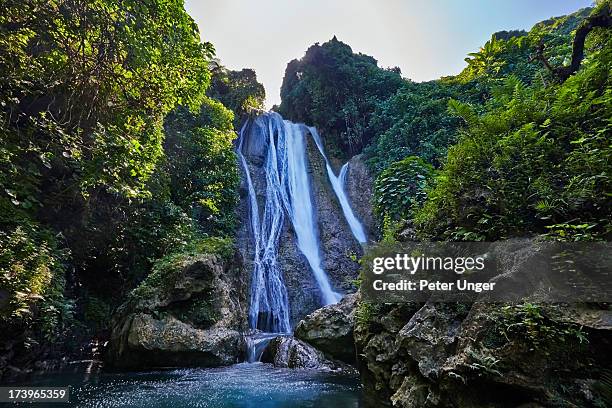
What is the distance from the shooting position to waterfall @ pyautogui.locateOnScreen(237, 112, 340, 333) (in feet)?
51.9

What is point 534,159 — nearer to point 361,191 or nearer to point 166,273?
point 166,273

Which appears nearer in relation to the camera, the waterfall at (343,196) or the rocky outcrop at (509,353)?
the rocky outcrop at (509,353)

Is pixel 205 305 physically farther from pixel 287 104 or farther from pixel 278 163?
pixel 287 104

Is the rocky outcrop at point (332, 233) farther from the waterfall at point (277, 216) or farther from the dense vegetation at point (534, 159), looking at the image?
the dense vegetation at point (534, 159)

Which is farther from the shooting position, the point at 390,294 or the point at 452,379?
the point at 390,294

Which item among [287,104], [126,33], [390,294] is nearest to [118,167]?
[126,33]

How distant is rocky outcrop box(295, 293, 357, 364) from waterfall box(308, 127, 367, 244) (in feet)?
32.8

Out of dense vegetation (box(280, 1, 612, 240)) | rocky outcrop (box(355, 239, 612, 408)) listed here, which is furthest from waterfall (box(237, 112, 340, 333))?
rocky outcrop (box(355, 239, 612, 408))

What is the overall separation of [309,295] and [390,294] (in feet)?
40.5

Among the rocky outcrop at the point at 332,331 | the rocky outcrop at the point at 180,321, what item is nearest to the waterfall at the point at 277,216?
the rocky outcrop at the point at 180,321

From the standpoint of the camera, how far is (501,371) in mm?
3049

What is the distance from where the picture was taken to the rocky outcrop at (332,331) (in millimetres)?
9484

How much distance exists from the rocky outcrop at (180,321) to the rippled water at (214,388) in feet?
1.57

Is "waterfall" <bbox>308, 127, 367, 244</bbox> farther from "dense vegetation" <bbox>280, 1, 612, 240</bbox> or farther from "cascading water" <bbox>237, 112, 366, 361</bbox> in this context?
"dense vegetation" <bbox>280, 1, 612, 240</bbox>
